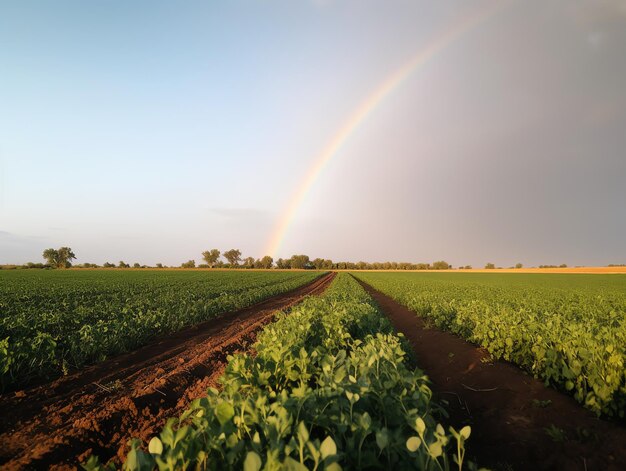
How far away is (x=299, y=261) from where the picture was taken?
15825 cm

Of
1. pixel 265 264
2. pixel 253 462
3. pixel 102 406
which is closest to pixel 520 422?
pixel 253 462

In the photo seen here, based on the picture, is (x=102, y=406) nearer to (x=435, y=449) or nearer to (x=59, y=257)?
(x=435, y=449)

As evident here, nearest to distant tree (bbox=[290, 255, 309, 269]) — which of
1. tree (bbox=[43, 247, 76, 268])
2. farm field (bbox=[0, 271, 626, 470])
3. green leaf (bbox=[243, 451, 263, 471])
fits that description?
tree (bbox=[43, 247, 76, 268])

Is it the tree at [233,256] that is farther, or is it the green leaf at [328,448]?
the tree at [233,256]

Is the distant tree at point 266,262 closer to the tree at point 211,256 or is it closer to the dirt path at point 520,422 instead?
the tree at point 211,256

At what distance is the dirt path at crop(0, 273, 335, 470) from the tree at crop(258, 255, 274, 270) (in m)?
137

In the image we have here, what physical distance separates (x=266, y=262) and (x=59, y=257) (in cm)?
8063

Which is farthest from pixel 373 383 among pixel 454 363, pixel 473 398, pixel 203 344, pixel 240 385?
pixel 203 344

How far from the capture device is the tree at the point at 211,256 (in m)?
144

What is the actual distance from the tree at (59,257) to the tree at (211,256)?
49975mm

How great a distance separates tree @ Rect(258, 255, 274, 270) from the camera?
14450 centimetres

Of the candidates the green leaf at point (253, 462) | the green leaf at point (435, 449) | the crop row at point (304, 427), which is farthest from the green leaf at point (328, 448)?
the green leaf at point (435, 449)

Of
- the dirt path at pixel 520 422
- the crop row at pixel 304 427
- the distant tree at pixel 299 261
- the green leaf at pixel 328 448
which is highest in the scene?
the distant tree at pixel 299 261

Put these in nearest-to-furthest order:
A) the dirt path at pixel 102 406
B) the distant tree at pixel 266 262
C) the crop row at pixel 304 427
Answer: the crop row at pixel 304 427 → the dirt path at pixel 102 406 → the distant tree at pixel 266 262
